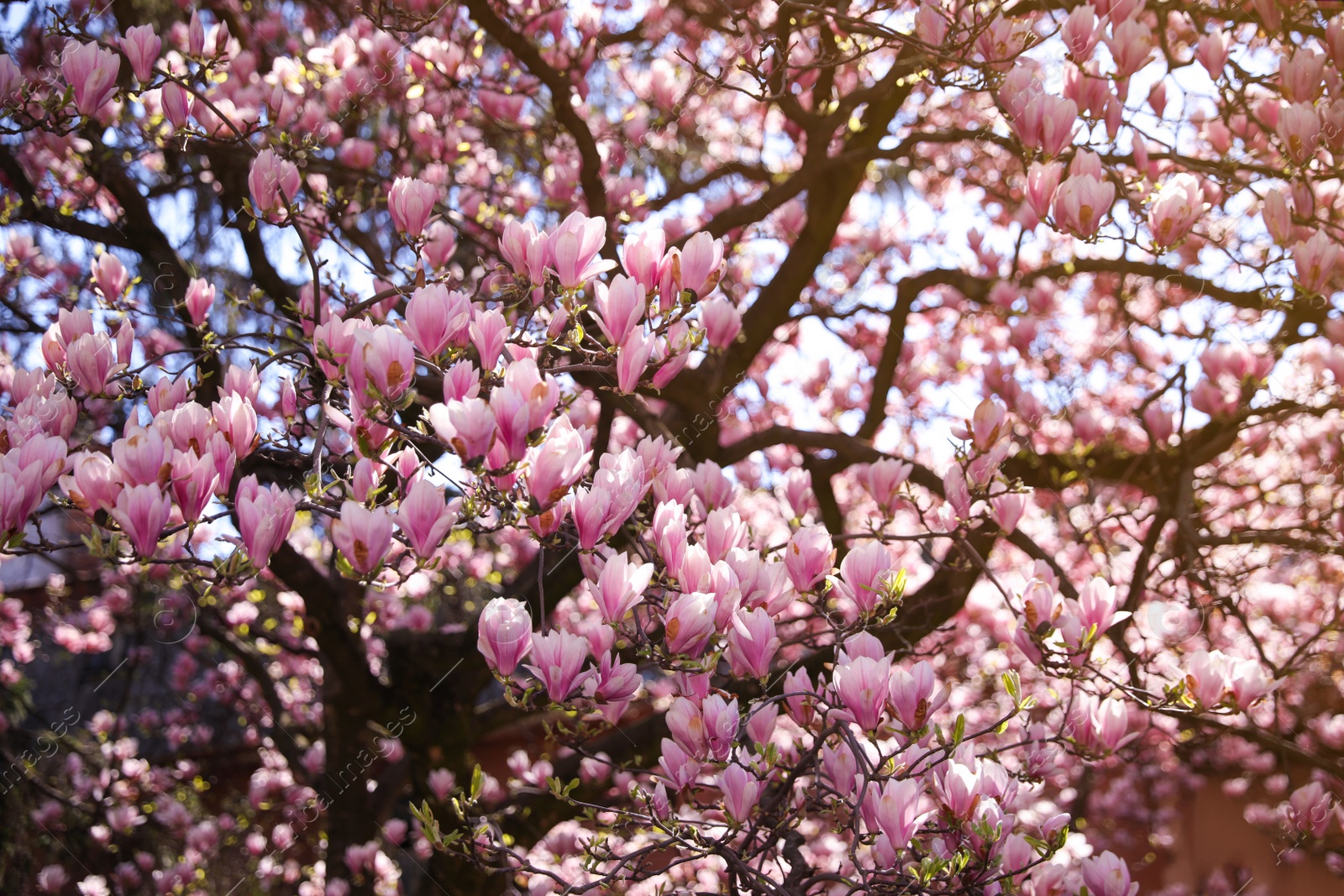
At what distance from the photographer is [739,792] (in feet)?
5.15

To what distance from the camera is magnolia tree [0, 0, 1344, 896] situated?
5.19 feet

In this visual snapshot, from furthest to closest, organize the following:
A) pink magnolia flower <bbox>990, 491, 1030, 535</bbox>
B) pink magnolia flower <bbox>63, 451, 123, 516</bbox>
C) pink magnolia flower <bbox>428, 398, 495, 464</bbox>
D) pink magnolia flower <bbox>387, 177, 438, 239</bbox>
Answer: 1. pink magnolia flower <bbox>990, 491, 1030, 535</bbox>
2. pink magnolia flower <bbox>387, 177, 438, 239</bbox>
3. pink magnolia flower <bbox>63, 451, 123, 516</bbox>
4. pink magnolia flower <bbox>428, 398, 495, 464</bbox>

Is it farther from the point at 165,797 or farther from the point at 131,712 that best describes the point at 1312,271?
the point at 131,712

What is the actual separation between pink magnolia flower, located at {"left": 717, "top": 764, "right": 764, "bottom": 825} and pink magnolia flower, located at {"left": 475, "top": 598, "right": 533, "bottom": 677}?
1.37 ft

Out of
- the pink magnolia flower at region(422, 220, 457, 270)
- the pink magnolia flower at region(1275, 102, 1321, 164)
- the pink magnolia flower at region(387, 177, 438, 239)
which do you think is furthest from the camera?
the pink magnolia flower at region(422, 220, 457, 270)

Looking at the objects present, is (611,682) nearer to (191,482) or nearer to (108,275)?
(191,482)

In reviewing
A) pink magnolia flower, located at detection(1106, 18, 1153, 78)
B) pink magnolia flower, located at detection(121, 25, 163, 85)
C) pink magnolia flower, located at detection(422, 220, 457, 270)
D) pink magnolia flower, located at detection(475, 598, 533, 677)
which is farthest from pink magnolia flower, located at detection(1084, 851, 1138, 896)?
pink magnolia flower, located at detection(121, 25, 163, 85)

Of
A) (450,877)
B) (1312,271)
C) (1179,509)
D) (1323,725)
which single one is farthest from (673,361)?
(1323,725)

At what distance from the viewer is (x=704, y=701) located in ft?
5.26

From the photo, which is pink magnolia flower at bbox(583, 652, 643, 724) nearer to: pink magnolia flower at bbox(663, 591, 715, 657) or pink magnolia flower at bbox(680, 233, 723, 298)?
pink magnolia flower at bbox(663, 591, 715, 657)

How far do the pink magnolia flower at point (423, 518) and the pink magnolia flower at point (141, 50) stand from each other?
1559mm

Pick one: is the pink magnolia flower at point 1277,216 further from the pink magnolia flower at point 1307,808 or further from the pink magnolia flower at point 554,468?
the pink magnolia flower at point 554,468

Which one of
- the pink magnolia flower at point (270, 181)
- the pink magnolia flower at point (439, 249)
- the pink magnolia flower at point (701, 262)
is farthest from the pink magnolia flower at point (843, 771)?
the pink magnolia flower at point (270, 181)

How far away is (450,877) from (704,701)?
101 inches
